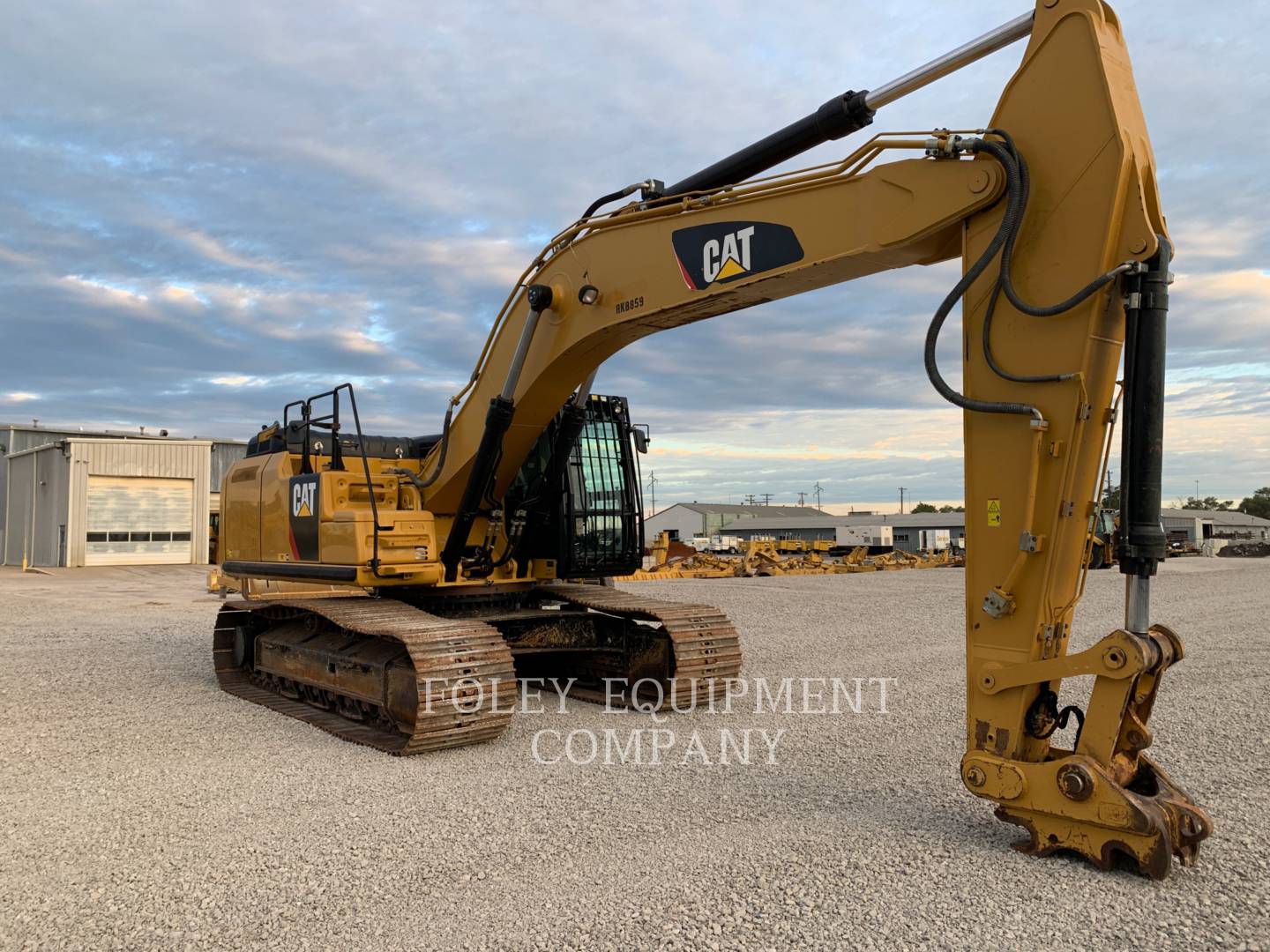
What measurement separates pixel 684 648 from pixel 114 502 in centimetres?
2905

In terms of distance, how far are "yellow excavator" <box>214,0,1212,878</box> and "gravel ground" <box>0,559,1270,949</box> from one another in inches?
18.7

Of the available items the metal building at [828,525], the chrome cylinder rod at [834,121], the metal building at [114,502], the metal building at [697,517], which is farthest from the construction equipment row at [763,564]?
the metal building at [697,517]

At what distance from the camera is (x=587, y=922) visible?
4074 mm

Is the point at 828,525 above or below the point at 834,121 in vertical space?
below

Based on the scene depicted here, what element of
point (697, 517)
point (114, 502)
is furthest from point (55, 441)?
point (697, 517)

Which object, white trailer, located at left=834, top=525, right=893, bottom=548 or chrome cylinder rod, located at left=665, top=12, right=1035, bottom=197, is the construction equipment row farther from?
chrome cylinder rod, located at left=665, top=12, right=1035, bottom=197

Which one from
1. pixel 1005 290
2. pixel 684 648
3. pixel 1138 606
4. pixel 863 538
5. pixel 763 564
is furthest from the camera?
pixel 863 538

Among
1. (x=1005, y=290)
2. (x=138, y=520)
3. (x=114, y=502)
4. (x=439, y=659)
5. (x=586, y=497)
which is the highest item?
(x=1005, y=290)

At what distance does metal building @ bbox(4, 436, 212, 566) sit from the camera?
31.1 metres

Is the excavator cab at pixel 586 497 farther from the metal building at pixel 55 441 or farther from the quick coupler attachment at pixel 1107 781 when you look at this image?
the metal building at pixel 55 441

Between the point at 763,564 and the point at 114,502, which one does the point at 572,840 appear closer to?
the point at 763,564

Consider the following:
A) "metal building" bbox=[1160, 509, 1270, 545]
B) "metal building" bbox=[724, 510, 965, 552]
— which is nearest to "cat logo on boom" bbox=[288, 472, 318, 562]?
"metal building" bbox=[724, 510, 965, 552]

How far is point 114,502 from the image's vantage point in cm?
3184

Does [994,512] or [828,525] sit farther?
[828,525]
